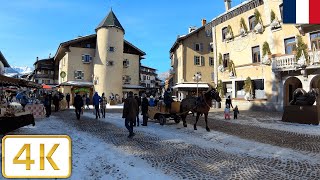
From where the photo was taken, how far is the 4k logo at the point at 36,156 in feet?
6.89

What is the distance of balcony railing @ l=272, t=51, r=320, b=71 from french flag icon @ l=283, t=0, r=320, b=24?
36.8 ft

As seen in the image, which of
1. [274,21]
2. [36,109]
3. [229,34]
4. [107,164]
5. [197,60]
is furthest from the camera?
[197,60]

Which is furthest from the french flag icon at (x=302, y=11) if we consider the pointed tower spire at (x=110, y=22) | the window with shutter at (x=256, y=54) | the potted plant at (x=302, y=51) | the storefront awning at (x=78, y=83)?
the storefront awning at (x=78, y=83)

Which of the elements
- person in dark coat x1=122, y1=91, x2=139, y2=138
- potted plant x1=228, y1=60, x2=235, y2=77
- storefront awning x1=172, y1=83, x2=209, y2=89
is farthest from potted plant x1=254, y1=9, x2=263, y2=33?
person in dark coat x1=122, y1=91, x2=139, y2=138

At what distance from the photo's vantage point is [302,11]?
1175cm

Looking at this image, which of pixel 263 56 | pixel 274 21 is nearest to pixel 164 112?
pixel 263 56

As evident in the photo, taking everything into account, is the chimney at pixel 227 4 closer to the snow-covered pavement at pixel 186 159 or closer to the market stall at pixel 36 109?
the market stall at pixel 36 109

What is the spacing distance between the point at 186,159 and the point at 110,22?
131 ft

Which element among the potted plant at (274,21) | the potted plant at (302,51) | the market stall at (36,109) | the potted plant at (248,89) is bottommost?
the market stall at (36,109)

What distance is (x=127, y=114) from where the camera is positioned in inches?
417

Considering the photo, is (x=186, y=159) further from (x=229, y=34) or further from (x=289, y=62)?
(x=229, y=34)

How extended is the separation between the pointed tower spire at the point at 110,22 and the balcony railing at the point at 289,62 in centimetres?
2748

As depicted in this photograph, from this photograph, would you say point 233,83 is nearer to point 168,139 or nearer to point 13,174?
point 168,139

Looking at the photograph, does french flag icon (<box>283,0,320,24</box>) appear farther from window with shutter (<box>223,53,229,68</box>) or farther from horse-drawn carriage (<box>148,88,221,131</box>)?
window with shutter (<box>223,53,229,68</box>)
